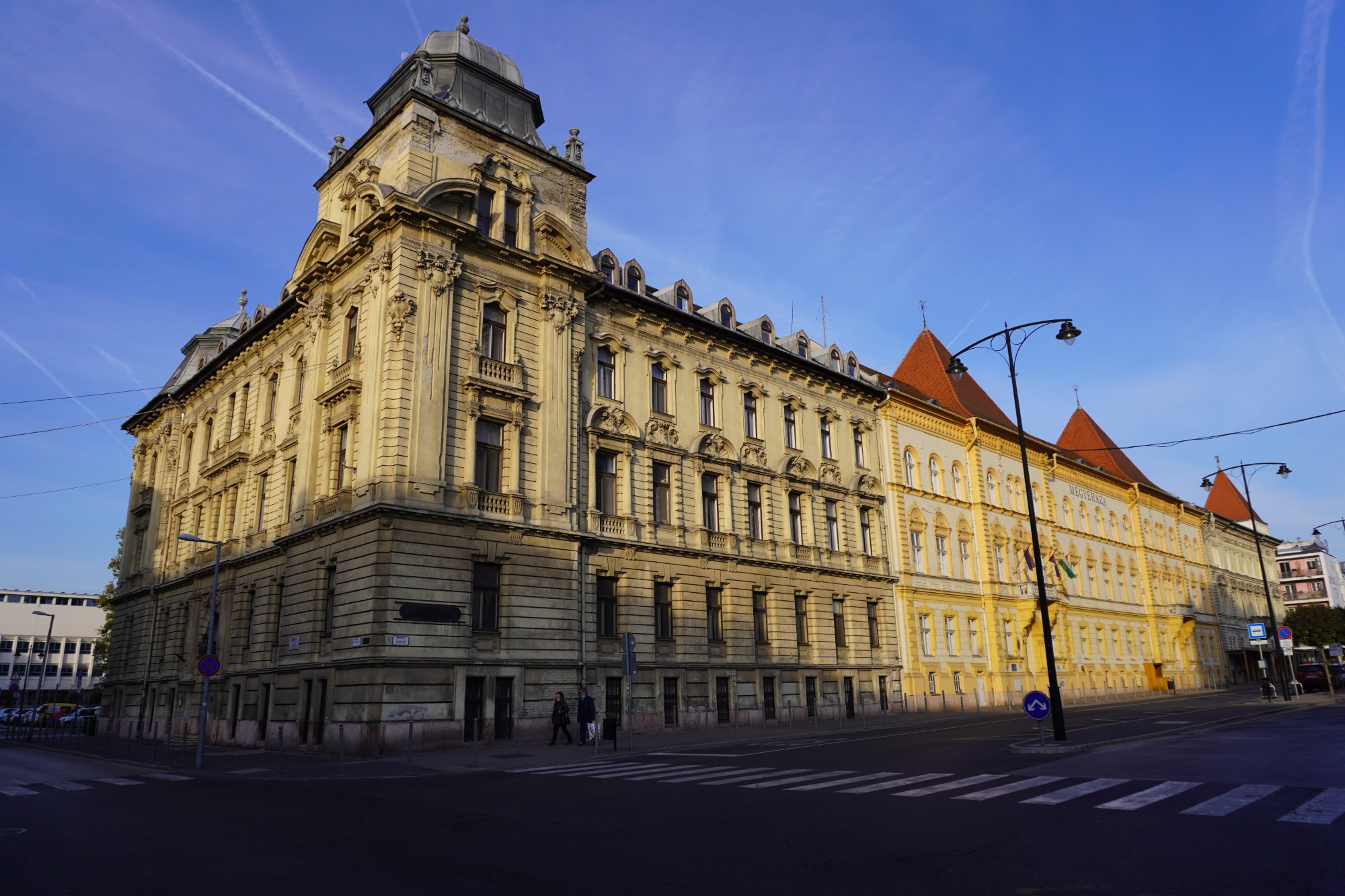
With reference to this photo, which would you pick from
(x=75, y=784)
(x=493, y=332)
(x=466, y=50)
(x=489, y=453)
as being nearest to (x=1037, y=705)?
(x=489, y=453)

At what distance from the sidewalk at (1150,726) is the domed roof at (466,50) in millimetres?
29506

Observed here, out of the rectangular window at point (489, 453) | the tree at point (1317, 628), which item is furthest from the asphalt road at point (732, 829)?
the tree at point (1317, 628)

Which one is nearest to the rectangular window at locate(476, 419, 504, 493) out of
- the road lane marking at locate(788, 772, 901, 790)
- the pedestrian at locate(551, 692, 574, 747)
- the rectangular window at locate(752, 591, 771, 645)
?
the pedestrian at locate(551, 692, 574, 747)

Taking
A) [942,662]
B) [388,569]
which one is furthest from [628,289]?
[942,662]

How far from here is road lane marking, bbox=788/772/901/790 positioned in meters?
14.5

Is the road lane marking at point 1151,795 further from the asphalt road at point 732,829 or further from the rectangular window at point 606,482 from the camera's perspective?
the rectangular window at point 606,482

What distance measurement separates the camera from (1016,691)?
4828 cm

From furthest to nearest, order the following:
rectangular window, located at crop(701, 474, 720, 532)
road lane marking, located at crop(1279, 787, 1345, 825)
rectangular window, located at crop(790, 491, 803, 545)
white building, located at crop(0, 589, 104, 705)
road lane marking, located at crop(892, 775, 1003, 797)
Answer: white building, located at crop(0, 589, 104, 705)
rectangular window, located at crop(790, 491, 803, 545)
rectangular window, located at crop(701, 474, 720, 532)
road lane marking, located at crop(892, 775, 1003, 797)
road lane marking, located at crop(1279, 787, 1345, 825)

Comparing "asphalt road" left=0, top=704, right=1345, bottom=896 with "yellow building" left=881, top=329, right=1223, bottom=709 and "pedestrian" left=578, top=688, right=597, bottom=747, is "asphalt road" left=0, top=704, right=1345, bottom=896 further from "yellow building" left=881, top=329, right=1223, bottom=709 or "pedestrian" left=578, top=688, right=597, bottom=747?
"yellow building" left=881, top=329, right=1223, bottom=709

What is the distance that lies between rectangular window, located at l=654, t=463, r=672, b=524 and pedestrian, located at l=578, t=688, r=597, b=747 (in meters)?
9.79

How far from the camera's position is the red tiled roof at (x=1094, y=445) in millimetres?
72438

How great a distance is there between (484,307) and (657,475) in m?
9.79

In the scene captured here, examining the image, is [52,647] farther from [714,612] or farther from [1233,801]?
[1233,801]

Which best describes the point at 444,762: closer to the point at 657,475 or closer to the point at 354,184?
the point at 657,475
